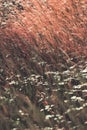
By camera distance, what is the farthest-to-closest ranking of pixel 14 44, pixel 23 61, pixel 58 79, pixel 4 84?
pixel 14 44 → pixel 23 61 → pixel 4 84 → pixel 58 79

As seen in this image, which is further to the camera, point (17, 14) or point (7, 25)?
point (17, 14)

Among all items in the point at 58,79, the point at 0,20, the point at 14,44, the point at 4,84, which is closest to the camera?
the point at 58,79

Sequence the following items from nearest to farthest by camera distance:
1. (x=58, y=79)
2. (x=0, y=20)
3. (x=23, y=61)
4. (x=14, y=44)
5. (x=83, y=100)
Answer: (x=83, y=100) < (x=58, y=79) < (x=23, y=61) < (x=14, y=44) < (x=0, y=20)

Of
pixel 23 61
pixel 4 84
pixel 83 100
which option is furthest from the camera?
pixel 23 61

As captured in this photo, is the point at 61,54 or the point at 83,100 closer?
the point at 83,100

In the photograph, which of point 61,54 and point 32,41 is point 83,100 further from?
point 32,41

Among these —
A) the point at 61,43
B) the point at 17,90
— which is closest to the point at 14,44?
the point at 61,43

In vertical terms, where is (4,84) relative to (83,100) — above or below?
below

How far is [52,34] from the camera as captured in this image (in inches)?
193

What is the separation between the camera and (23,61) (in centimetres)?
479

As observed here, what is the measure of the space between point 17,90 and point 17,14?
1868 millimetres

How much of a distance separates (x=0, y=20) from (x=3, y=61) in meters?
0.92

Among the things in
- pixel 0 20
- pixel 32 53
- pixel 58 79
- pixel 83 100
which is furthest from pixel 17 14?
pixel 83 100

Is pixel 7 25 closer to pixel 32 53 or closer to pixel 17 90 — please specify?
pixel 32 53
